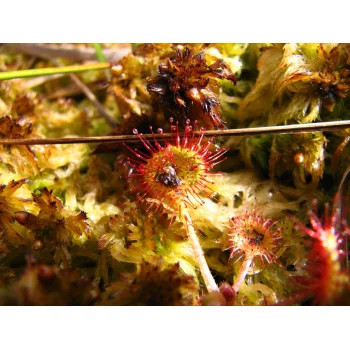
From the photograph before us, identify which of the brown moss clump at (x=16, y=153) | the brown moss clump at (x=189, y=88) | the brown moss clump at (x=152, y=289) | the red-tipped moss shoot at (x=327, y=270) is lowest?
the brown moss clump at (x=152, y=289)

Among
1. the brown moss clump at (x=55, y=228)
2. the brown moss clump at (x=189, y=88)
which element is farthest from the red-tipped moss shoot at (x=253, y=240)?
the brown moss clump at (x=55, y=228)

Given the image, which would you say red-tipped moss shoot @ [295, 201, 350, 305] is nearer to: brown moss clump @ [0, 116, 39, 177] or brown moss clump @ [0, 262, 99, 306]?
brown moss clump @ [0, 262, 99, 306]

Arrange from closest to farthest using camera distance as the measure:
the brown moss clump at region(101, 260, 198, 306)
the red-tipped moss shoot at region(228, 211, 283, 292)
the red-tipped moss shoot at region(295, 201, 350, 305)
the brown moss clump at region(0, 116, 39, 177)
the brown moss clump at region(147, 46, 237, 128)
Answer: the red-tipped moss shoot at region(295, 201, 350, 305) → the brown moss clump at region(101, 260, 198, 306) → the red-tipped moss shoot at region(228, 211, 283, 292) → the brown moss clump at region(147, 46, 237, 128) → the brown moss clump at region(0, 116, 39, 177)

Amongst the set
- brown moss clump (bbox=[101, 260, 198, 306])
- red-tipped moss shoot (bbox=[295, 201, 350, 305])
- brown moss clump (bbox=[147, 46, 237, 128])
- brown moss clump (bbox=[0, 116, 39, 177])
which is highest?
brown moss clump (bbox=[147, 46, 237, 128])

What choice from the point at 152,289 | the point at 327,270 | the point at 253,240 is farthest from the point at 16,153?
the point at 327,270

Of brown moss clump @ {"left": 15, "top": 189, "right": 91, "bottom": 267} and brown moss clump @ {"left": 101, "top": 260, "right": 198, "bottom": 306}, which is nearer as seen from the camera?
brown moss clump @ {"left": 101, "top": 260, "right": 198, "bottom": 306}

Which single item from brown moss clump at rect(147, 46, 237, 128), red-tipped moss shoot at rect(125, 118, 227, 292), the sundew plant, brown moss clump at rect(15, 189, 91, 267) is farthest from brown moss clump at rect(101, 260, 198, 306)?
brown moss clump at rect(147, 46, 237, 128)

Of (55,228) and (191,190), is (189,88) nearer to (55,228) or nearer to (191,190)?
(191,190)

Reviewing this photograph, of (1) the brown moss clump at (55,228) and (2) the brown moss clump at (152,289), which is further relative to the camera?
(1) the brown moss clump at (55,228)

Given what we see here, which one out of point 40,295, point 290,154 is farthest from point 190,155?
point 40,295

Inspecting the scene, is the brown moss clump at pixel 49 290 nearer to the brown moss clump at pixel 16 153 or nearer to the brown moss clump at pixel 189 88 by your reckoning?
the brown moss clump at pixel 16 153
